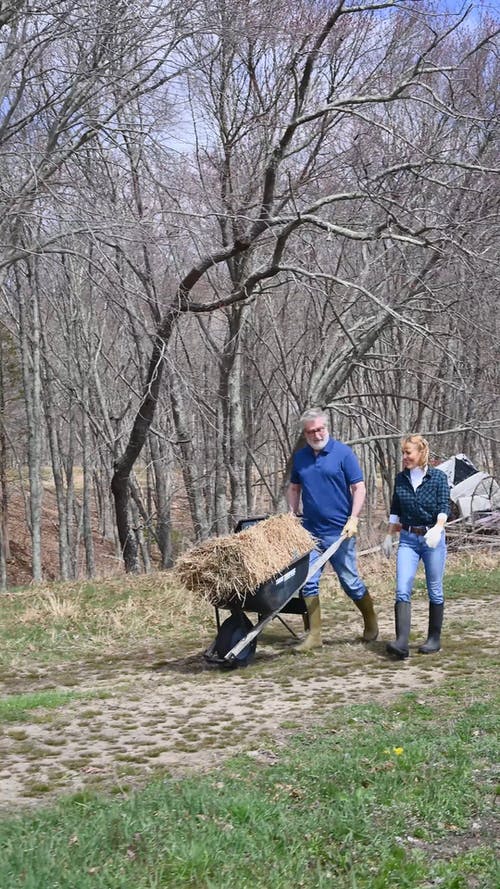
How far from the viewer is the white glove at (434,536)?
6781mm

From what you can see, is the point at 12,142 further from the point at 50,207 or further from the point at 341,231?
the point at 341,231

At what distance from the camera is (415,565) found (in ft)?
23.1

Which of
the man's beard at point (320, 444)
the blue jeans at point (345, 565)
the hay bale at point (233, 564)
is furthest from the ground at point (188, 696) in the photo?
the man's beard at point (320, 444)

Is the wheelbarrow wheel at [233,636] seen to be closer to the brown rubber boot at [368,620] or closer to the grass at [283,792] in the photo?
the grass at [283,792]

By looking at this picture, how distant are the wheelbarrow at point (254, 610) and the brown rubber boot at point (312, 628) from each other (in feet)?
1.00

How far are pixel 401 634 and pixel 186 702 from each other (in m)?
1.87

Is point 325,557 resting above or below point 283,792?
above

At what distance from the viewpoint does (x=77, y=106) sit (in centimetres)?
960

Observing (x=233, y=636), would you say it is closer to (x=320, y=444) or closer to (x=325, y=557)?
(x=325, y=557)

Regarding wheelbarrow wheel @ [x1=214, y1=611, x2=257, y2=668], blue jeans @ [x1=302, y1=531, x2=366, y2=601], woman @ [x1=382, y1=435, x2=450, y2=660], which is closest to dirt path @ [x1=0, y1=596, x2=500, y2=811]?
wheelbarrow wheel @ [x1=214, y1=611, x2=257, y2=668]

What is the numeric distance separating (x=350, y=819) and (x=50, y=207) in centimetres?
716

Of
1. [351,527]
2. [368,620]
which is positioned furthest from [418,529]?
[368,620]

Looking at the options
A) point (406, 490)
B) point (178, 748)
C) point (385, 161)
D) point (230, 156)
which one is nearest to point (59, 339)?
point (230, 156)

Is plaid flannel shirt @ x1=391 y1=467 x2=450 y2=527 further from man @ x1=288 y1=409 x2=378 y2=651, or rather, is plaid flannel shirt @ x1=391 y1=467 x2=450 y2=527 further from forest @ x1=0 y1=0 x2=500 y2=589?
forest @ x1=0 y1=0 x2=500 y2=589
